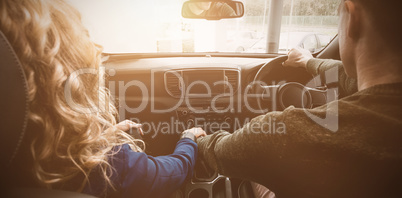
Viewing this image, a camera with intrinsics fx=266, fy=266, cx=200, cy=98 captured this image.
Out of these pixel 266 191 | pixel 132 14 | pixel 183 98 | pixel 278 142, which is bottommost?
pixel 266 191

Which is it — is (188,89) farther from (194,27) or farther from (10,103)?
(194,27)

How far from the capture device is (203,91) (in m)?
2.82

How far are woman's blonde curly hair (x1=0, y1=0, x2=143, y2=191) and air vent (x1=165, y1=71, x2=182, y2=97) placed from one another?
5.05 ft

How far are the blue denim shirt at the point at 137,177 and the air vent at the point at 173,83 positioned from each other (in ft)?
4.33

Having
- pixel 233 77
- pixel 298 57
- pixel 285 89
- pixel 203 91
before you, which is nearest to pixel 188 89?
pixel 203 91

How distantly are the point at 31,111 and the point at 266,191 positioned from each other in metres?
1.67

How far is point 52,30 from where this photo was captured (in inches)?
38.6

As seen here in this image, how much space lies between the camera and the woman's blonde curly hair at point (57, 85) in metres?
0.86

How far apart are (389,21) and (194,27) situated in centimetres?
1361

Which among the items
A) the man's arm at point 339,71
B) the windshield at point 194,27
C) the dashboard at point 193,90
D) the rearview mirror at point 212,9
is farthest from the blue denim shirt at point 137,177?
the windshield at point 194,27

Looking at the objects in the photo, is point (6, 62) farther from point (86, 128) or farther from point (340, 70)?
point (340, 70)

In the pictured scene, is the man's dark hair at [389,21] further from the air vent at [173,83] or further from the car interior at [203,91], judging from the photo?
the air vent at [173,83]

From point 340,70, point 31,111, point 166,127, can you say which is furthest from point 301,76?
point 31,111

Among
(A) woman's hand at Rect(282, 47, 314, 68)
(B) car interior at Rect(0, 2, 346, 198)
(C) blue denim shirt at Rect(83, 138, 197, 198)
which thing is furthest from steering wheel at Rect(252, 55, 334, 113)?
(C) blue denim shirt at Rect(83, 138, 197, 198)
